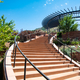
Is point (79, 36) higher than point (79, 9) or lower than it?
lower

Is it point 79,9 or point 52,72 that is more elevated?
point 79,9

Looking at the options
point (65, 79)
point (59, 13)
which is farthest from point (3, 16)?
point (59, 13)

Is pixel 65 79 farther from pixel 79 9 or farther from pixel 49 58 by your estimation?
pixel 79 9

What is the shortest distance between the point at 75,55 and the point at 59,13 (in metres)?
15.3

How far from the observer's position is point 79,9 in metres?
19.8

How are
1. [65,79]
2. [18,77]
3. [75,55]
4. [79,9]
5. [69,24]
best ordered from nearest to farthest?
1. [18,77]
2. [65,79]
3. [75,55]
4. [69,24]
5. [79,9]

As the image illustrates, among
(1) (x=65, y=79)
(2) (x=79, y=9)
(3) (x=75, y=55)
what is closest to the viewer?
(1) (x=65, y=79)

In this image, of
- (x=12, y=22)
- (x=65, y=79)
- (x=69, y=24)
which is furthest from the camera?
(x=69, y=24)

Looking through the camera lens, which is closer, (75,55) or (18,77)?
(18,77)

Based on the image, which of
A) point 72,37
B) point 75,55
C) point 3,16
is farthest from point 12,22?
point 72,37

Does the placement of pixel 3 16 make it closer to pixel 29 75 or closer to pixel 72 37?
pixel 29 75

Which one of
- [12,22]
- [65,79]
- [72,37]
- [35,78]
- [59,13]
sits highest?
[59,13]

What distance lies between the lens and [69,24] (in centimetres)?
1241

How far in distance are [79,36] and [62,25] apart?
289 centimetres
